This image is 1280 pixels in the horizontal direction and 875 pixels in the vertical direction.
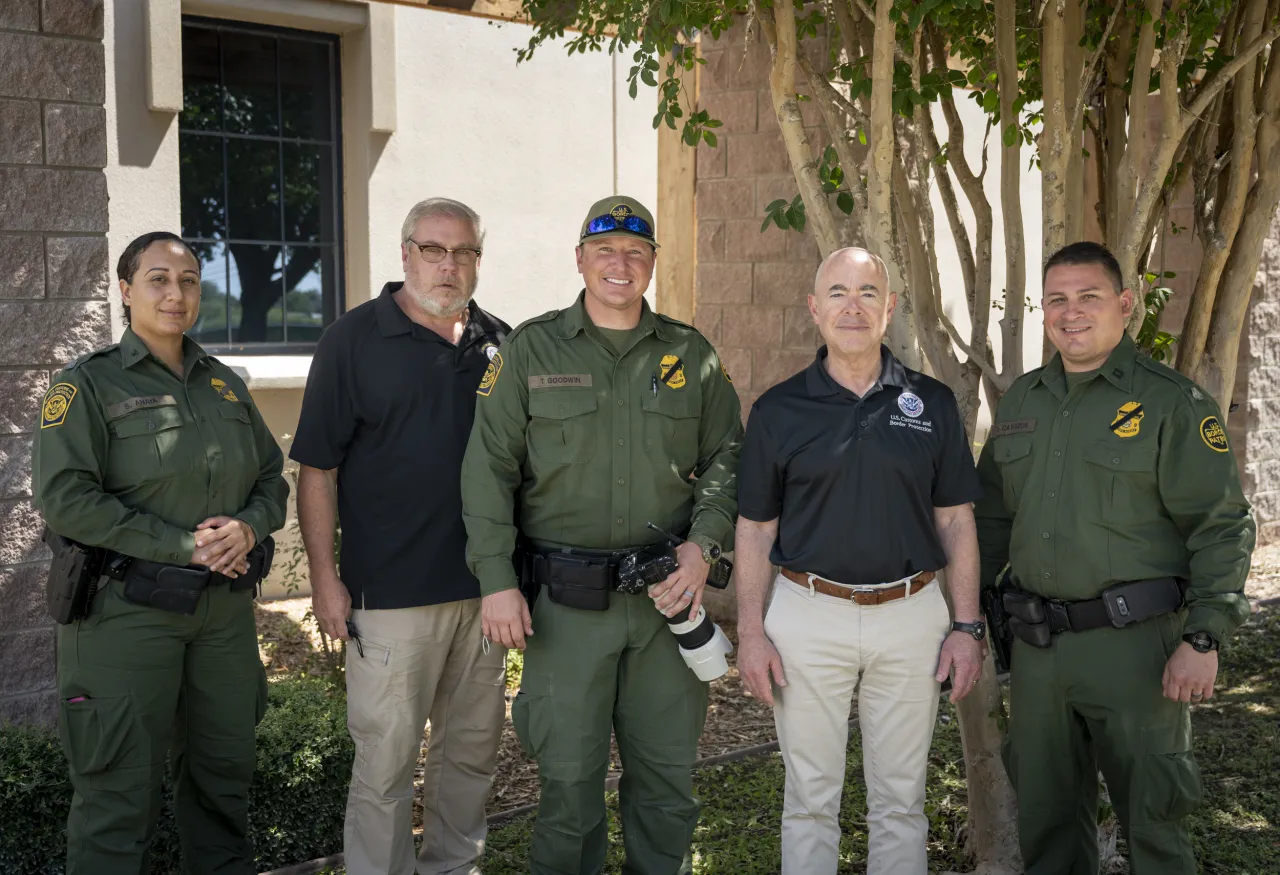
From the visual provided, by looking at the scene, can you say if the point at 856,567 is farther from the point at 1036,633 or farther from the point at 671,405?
the point at 671,405

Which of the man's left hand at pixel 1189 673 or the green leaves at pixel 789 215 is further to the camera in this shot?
the green leaves at pixel 789 215

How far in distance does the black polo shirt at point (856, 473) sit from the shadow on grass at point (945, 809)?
4.61 ft

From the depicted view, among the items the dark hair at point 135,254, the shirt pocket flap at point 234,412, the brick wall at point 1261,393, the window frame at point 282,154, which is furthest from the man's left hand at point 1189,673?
the brick wall at point 1261,393

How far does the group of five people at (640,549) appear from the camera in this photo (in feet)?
10.3

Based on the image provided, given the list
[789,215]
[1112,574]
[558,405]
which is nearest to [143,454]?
[558,405]

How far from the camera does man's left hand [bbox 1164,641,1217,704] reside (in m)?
3.03

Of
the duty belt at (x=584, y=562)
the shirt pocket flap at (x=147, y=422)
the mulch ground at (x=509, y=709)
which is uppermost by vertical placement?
the shirt pocket flap at (x=147, y=422)

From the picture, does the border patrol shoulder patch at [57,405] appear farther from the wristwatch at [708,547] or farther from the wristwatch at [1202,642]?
the wristwatch at [1202,642]

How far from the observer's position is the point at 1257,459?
848cm

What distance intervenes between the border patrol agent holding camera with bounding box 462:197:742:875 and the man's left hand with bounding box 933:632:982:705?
655 mm

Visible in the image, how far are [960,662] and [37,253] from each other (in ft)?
10.6

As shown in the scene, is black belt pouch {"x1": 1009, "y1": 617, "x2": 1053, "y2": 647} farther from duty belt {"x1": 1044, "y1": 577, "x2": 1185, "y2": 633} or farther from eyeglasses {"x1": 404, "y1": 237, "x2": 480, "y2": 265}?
eyeglasses {"x1": 404, "y1": 237, "x2": 480, "y2": 265}

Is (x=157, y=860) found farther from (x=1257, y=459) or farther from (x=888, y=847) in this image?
(x=1257, y=459)

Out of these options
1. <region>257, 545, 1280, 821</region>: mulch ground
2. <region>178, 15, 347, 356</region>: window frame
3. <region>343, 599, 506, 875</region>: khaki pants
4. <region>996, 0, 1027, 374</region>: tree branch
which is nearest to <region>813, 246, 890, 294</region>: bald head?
<region>996, 0, 1027, 374</region>: tree branch
